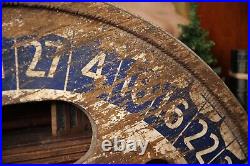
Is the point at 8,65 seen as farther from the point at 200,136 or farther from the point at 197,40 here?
the point at 197,40

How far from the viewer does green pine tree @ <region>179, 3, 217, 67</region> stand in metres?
1.44

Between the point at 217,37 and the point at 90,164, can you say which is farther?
the point at 217,37

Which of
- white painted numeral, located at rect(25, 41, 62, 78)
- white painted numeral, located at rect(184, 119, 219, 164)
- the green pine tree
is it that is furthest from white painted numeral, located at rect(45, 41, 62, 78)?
the green pine tree

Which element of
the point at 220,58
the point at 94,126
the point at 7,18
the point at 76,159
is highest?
the point at 7,18

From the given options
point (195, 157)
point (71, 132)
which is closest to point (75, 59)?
point (71, 132)

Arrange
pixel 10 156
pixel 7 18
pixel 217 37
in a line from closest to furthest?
pixel 7 18, pixel 10 156, pixel 217 37

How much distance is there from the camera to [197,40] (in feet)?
4.74

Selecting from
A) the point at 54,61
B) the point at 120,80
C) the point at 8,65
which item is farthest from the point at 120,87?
the point at 8,65

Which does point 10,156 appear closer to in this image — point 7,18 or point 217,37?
point 7,18

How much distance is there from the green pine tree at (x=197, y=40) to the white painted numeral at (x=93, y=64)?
23.7 inches

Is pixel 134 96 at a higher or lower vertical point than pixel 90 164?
higher

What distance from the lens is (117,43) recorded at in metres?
0.93

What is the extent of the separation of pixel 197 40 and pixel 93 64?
0.65 meters

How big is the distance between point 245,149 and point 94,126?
0.47 meters
